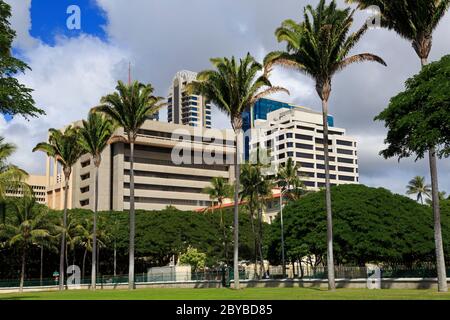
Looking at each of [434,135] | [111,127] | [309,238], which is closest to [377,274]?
[309,238]

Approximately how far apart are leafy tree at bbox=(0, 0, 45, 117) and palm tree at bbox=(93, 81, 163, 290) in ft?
88.2

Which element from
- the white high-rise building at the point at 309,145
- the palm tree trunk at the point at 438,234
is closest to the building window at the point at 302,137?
the white high-rise building at the point at 309,145

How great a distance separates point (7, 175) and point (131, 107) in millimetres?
19129

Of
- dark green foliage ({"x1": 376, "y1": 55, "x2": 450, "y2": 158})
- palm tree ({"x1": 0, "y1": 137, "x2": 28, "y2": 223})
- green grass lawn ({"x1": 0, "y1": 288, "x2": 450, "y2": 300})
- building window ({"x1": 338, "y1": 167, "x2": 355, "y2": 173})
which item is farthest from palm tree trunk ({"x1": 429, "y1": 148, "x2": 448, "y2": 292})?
building window ({"x1": 338, "y1": 167, "x2": 355, "y2": 173})

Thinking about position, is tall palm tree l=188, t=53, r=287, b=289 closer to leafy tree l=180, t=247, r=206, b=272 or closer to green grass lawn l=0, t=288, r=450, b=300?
green grass lawn l=0, t=288, r=450, b=300

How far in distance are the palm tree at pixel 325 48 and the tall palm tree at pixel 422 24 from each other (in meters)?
4.54

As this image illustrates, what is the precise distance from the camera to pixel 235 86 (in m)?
43.8

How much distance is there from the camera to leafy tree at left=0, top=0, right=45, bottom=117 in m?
24.5

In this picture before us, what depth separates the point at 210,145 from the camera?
148500 mm

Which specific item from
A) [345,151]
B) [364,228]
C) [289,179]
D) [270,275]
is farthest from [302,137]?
[364,228]

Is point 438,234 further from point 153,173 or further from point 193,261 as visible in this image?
point 153,173
